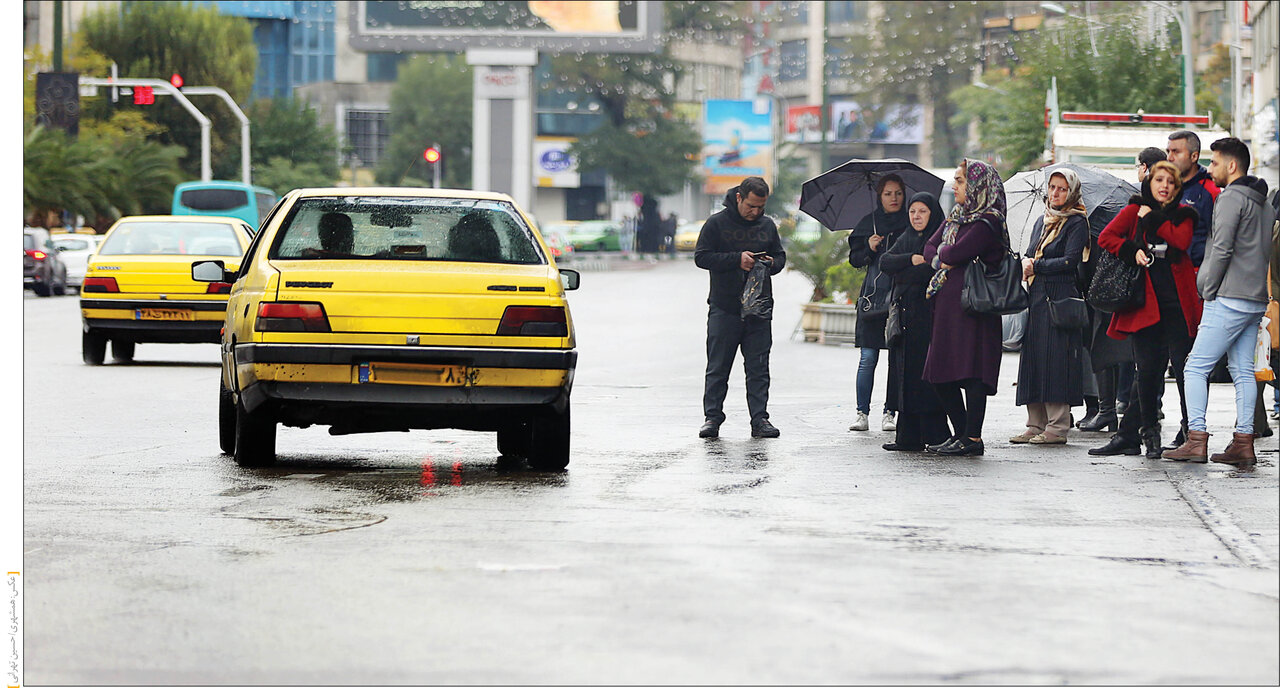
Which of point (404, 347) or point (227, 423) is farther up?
point (404, 347)

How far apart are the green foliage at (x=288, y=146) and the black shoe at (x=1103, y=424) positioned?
6781 cm

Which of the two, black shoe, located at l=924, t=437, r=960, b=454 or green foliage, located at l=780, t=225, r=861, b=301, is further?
green foliage, located at l=780, t=225, r=861, b=301

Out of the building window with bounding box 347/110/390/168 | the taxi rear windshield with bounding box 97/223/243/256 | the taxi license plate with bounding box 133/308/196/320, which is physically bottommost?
the taxi license plate with bounding box 133/308/196/320

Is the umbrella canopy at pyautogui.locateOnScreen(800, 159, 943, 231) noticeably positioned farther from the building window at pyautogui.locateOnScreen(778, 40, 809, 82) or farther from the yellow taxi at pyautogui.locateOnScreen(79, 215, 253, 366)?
the building window at pyautogui.locateOnScreen(778, 40, 809, 82)

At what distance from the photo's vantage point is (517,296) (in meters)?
10.4

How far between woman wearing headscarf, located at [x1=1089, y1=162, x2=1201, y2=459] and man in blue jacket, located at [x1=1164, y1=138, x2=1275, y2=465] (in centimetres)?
28

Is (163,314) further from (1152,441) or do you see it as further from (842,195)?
(1152,441)

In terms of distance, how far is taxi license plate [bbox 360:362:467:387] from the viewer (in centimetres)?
1026

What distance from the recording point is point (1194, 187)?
38.3 ft

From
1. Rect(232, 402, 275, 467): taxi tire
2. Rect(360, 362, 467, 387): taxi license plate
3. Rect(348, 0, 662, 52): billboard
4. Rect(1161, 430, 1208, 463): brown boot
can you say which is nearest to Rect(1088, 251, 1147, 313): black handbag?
Rect(1161, 430, 1208, 463): brown boot

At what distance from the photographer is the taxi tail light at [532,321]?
10367 mm

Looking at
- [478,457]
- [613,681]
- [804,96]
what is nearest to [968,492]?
[478,457]

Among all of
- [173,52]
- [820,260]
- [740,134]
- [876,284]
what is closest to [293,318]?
[876,284]

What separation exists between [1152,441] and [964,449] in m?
1.05
